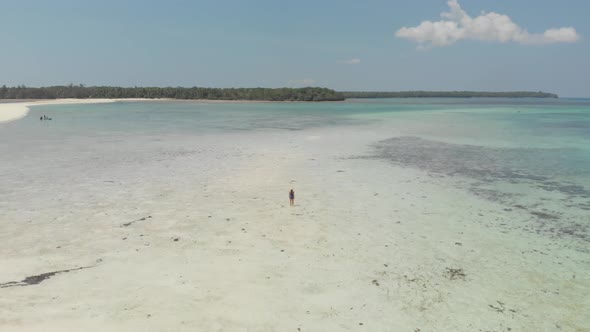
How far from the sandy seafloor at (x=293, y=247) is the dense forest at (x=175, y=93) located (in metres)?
124

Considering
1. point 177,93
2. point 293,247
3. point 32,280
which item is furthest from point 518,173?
point 177,93

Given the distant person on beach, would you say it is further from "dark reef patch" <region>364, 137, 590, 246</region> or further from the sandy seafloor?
"dark reef patch" <region>364, 137, 590, 246</region>

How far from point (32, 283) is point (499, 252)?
31.8ft

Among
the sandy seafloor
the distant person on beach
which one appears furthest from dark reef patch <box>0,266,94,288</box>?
the distant person on beach

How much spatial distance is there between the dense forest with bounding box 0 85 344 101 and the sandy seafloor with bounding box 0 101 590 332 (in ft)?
408

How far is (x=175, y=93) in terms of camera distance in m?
154

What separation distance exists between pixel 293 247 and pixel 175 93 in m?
154

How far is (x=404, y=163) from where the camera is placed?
21266 mm

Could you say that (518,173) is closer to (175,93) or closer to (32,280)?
(32,280)

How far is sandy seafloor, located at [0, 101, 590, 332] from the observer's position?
6.95 metres

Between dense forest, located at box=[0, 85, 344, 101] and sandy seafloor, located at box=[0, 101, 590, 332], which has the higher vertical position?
dense forest, located at box=[0, 85, 344, 101]

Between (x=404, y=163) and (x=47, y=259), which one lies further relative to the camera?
(x=404, y=163)

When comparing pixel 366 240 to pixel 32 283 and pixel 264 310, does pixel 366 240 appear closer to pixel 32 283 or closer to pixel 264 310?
pixel 264 310

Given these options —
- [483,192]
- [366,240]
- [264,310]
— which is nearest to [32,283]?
[264,310]
